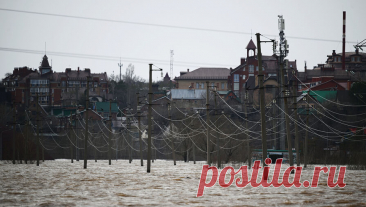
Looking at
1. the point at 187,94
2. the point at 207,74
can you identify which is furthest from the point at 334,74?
the point at 207,74

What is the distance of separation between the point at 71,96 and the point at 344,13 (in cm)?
7398

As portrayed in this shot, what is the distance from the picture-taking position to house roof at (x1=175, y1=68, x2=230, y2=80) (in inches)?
5893

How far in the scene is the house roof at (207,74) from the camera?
14968cm

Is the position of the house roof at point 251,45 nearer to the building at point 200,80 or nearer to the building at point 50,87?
the building at point 200,80

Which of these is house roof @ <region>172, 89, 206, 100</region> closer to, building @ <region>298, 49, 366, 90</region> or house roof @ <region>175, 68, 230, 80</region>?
house roof @ <region>175, 68, 230, 80</region>

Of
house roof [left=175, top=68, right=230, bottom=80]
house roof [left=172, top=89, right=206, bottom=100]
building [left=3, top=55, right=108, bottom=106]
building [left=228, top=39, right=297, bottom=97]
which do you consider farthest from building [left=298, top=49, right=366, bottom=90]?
building [left=3, top=55, right=108, bottom=106]

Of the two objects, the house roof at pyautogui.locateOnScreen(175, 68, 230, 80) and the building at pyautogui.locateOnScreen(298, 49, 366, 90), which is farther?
the house roof at pyautogui.locateOnScreen(175, 68, 230, 80)

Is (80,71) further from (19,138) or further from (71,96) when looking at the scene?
(19,138)

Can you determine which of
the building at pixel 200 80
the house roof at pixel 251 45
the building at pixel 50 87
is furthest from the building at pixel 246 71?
the building at pixel 50 87

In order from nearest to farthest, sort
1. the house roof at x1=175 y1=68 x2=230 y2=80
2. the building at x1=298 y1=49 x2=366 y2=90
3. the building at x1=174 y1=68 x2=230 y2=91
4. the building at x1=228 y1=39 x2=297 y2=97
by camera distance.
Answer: the building at x1=298 y1=49 x2=366 y2=90 < the building at x1=228 y1=39 x2=297 y2=97 < the building at x1=174 y1=68 x2=230 y2=91 < the house roof at x1=175 y1=68 x2=230 y2=80

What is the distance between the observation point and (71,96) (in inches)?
5241

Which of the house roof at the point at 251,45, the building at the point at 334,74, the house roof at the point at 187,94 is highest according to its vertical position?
the house roof at the point at 251,45

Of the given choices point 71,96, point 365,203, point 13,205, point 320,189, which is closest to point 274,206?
point 365,203

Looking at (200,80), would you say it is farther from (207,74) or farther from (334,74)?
(334,74)
